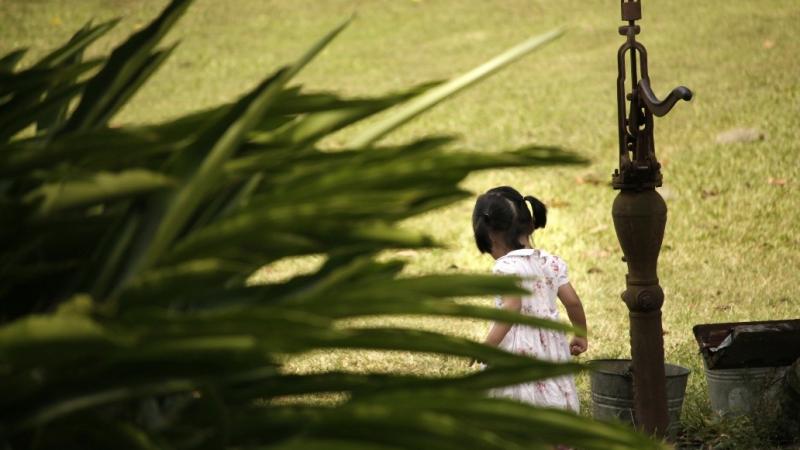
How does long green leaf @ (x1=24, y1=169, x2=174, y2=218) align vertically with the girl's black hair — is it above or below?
below

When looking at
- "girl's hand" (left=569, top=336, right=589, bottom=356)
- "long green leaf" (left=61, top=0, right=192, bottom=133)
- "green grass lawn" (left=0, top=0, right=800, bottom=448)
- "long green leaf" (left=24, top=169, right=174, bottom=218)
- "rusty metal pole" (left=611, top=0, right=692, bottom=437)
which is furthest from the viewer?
"green grass lawn" (left=0, top=0, right=800, bottom=448)

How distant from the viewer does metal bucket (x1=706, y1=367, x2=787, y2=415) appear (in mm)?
4980

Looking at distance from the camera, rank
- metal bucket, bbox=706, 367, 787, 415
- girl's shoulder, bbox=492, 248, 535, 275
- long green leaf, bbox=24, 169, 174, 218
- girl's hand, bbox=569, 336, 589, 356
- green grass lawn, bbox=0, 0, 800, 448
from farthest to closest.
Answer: green grass lawn, bbox=0, 0, 800, 448 < metal bucket, bbox=706, 367, 787, 415 < girl's hand, bbox=569, 336, 589, 356 < girl's shoulder, bbox=492, 248, 535, 275 < long green leaf, bbox=24, 169, 174, 218

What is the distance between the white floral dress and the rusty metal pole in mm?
271

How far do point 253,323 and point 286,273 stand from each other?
780 cm

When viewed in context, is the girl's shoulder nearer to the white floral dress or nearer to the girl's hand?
the white floral dress

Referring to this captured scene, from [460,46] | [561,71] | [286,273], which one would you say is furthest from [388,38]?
[286,273]

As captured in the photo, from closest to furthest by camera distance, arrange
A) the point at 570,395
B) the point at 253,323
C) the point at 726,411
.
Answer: the point at 253,323, the point at 570,395, the point at 726,411

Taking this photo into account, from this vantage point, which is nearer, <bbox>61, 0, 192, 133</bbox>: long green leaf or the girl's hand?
<bbox>61, 0, 192, 133</bbox>: long green leaf

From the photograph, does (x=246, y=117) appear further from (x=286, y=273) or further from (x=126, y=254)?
(x=286, y=273)

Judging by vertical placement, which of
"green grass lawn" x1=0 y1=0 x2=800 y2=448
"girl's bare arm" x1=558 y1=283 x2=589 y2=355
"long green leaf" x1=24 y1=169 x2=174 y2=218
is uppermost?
"green grass lawn" x1=0 y1=0 x2=800 y2=448

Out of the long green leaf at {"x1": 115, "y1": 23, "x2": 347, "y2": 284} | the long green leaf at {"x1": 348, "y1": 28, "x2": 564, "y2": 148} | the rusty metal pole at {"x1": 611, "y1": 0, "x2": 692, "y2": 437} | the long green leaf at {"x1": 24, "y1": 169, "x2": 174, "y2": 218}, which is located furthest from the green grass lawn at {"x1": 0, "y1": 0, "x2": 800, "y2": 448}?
the long green leaf at {"x1": 24, "y1": 169, "x2": 174, "y2": 218}

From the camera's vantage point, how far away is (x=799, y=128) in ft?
35.6

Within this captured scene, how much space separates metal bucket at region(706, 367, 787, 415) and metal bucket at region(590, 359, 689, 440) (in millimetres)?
177
